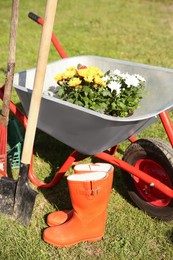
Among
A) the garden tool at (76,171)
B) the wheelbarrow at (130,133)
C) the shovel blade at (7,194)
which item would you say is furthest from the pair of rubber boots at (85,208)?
the shovel blade at (7,194)

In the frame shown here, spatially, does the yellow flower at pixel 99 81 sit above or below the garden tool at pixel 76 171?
above

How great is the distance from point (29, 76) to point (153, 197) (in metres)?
1.21

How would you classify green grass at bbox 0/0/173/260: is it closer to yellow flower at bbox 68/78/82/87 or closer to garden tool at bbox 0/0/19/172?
garden tool at bbox 0/0/19/172

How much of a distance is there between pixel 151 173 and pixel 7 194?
94 cm

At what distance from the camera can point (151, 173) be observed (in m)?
2.71

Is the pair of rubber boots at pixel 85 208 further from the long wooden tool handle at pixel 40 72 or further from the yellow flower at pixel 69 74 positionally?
the yellow flower at pixel 69 74

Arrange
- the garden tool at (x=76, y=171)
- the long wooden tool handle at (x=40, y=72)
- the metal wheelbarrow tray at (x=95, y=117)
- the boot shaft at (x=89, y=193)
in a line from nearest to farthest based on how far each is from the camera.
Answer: the long wooden tool handle at (x=40, y=72) → the metal wheelbarrow tray at (x=95, y=117) → the boot shaft at (x=89, y=193) → the garden tool at (x=76, y=171)

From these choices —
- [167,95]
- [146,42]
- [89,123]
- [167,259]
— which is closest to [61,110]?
[89,123]

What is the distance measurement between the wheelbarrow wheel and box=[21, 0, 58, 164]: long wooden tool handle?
0.72m

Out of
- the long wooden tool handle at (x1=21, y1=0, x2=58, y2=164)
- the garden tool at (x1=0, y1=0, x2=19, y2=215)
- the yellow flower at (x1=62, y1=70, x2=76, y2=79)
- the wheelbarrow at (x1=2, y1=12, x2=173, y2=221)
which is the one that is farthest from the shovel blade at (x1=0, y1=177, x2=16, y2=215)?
the yellow flower at (x1=62, y1=70, x2=76, y2=79)

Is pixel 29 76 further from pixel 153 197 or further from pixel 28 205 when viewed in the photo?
pixel 153 197

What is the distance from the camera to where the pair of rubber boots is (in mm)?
2305

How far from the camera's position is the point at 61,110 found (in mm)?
2312

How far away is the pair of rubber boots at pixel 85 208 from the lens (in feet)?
7.56
